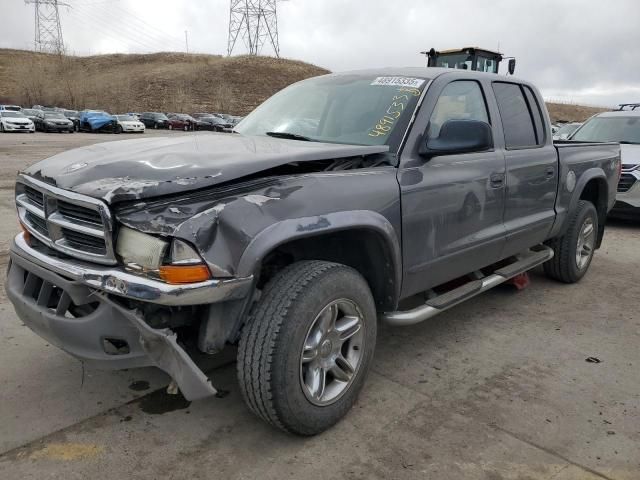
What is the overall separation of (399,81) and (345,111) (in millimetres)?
388

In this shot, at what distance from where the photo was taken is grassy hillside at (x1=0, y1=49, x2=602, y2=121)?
59.7 meters

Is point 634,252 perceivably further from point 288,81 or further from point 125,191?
point 288,81

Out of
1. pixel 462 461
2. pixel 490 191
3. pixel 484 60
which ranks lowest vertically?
pixel 462 461

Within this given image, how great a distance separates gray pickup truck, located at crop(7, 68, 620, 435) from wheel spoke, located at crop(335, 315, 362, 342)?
0.01 metres

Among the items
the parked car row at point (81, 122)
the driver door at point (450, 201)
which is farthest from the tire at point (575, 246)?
the parked car row at point (81, 122)

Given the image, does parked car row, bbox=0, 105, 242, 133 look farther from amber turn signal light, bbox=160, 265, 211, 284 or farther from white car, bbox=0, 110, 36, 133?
amber turn signal light, bbox=160, 265, 211, 284

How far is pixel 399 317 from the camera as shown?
10.2 feet

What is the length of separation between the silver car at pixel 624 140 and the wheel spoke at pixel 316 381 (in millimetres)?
6882

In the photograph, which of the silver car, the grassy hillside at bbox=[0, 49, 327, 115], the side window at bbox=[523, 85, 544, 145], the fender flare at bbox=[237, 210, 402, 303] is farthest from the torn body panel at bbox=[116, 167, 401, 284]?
the grassy hillside at bbox=[0, 49, 327, 115]

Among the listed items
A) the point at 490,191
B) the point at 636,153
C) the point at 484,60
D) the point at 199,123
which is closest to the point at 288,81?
the point at 199,123

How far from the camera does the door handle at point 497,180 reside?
12.1ft

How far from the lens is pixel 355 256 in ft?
9.87

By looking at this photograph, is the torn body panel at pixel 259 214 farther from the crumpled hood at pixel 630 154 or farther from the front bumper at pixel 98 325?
the crumpled hood at pixel 630 154

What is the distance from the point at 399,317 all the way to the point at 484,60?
54.4 feet
